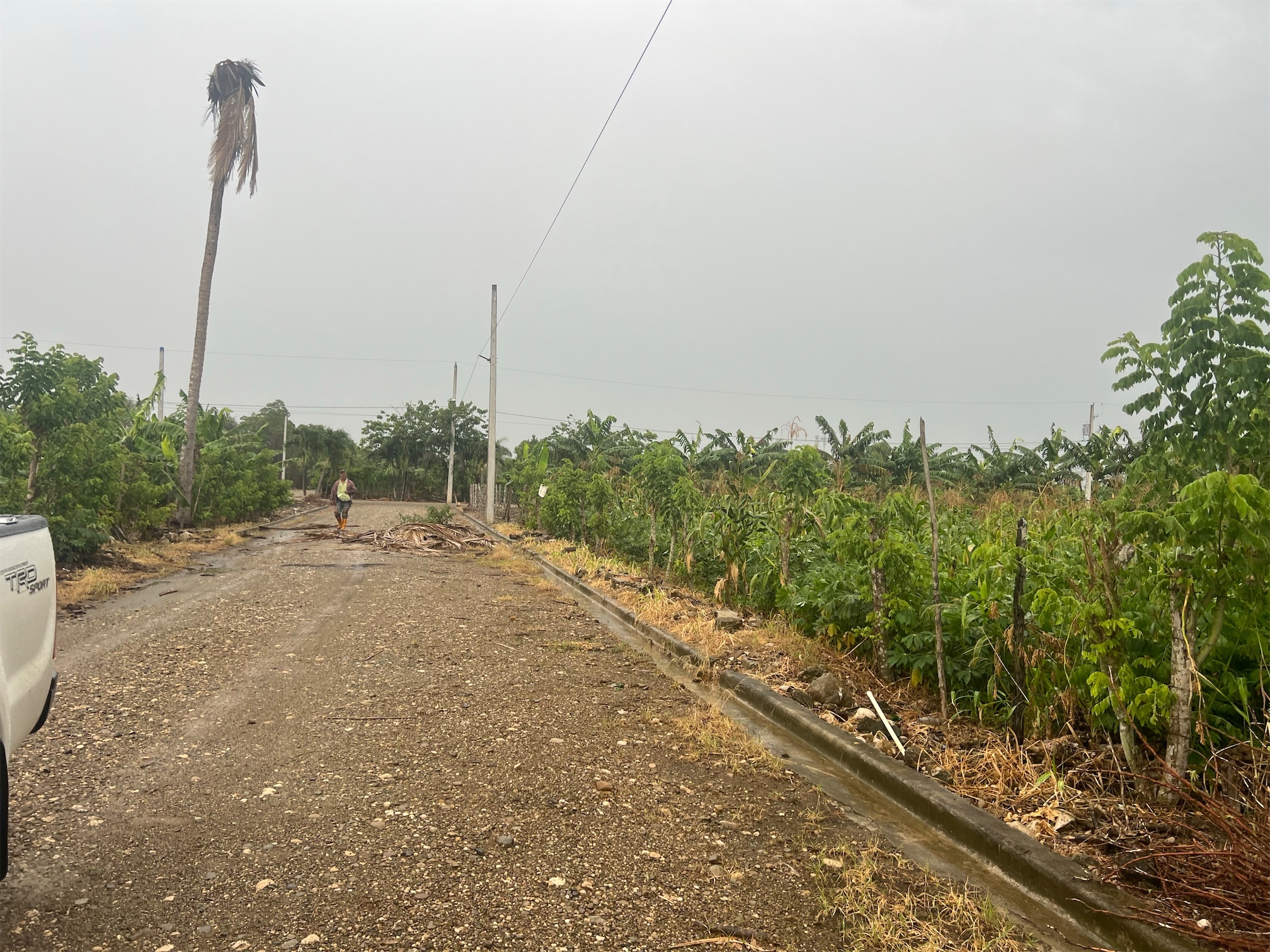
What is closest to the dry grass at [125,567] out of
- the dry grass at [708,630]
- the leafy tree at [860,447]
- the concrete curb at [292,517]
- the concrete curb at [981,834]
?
the dry grass at [708,630]

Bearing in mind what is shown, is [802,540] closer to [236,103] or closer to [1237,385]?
[1237,385]

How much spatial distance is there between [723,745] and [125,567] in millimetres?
11832

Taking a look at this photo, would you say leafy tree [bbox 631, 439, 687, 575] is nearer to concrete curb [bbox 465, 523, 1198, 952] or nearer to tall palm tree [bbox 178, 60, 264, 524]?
concrete curb [bbox 465, 523, 1198, 952]

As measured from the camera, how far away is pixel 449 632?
8.72 metres

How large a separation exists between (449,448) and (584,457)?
23.1 meters

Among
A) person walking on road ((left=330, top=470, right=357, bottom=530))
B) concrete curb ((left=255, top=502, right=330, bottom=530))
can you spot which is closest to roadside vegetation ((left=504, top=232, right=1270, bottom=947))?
person walking on road ((left=330, top=470, right=357, bottom=530))

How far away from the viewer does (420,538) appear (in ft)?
66.4

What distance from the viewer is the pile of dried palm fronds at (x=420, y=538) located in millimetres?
19469

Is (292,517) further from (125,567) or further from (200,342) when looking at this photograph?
(125,567)

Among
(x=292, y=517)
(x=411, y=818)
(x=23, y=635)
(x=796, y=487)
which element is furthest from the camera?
(x=292, y=517)

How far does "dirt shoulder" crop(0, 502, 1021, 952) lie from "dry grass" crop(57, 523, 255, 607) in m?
3.83

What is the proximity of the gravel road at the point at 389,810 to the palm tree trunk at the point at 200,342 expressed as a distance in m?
14.4

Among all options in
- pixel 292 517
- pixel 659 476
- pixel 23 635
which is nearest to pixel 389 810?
pixel 23 635

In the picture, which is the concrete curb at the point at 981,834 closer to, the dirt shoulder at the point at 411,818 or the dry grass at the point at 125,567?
the dirt shoulder at the point at 411,818
